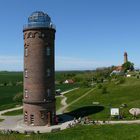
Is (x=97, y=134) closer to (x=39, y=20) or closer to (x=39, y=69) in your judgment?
(x=39, y=69)

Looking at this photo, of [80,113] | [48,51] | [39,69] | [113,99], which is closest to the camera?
[39,69]

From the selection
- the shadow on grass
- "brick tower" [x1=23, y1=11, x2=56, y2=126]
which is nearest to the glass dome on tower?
"brick tower" [x1=23, y1=11, x2=56, y2=126]

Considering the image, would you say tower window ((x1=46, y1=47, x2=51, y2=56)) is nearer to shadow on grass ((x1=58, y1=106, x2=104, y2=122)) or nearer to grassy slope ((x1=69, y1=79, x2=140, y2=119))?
shadow on grass ((x1=58, y1=106, x2=104, y2=122))

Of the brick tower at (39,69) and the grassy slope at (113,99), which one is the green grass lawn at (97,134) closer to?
the brick tower at (39,69)

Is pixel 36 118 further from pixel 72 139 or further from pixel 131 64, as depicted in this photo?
pixel 131 64

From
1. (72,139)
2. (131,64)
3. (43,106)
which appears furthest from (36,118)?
(131,64)

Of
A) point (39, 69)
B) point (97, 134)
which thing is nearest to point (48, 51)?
point (39, 69)
